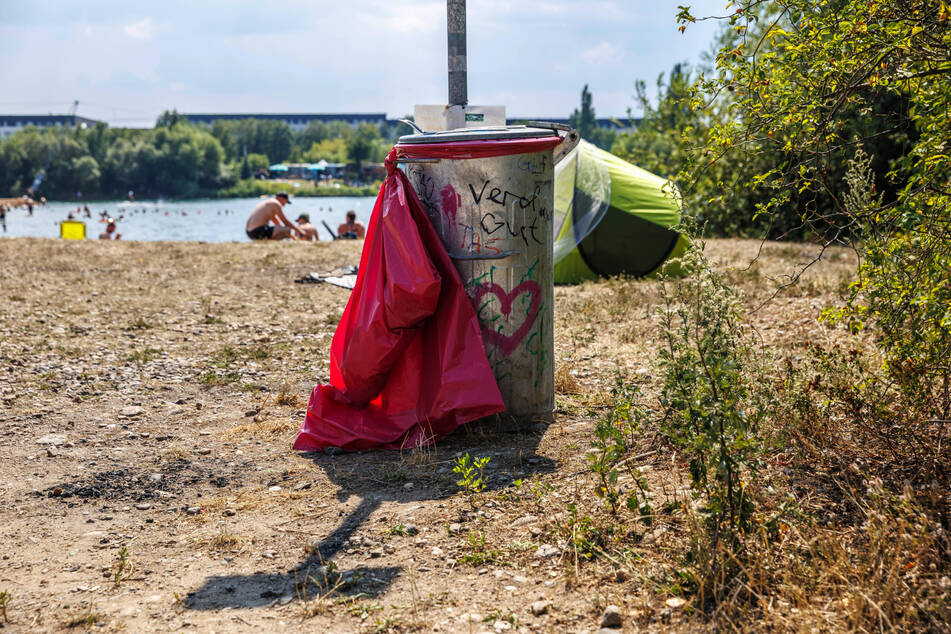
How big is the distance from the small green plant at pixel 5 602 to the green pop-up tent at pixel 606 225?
327 inches

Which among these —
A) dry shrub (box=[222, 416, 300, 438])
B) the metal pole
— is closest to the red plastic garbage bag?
dry shrub (box=[222, 416, 300, 438])

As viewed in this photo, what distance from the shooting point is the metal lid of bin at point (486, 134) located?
4500 mm

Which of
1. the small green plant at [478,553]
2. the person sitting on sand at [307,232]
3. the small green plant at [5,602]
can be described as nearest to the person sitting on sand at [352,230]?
the person sitting on sand at [307,232]

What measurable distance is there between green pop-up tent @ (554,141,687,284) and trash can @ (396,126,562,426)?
5977 mm

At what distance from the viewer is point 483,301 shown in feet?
15.2

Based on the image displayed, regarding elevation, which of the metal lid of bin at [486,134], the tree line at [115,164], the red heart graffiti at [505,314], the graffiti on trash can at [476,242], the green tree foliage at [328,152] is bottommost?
the red heart graffiti at [505,314]

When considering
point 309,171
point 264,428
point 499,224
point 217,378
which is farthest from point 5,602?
point 309,171

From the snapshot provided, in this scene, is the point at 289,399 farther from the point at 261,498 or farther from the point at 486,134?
the point at 486,134

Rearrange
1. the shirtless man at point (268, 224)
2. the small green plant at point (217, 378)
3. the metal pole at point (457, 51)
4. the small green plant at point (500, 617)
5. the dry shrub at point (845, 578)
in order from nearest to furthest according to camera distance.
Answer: the dry shrub at point (845, 578) → the small green plant at point (500, 617) → the metal pole at point (457, 51) → the small green plant at point (217, 378) → the shirtless man at point (268, 224)

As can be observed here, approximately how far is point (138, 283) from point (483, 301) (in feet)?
24.5

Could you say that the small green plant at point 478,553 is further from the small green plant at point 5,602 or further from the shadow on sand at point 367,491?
the small green plant at point 5,602

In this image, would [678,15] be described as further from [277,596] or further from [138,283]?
[138,283]

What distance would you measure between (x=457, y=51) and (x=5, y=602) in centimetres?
417

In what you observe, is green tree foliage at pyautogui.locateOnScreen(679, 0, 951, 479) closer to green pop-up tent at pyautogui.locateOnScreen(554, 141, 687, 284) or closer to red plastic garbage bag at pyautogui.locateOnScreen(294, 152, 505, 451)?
red plastic garbage bag at pyautogui.locateOnScreen(294, 152, 505, 451)
